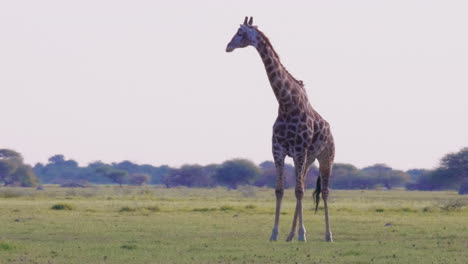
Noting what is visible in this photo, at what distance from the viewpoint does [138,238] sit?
20.4m

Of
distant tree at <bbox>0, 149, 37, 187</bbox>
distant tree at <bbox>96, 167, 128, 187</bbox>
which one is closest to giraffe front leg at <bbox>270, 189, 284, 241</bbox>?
distant tree at <bbox>0, 149, 37, 187</bbox>

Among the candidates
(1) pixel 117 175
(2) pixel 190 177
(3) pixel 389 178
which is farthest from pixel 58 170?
(3) pixel 389 178

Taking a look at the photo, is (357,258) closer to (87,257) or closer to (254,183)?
(87,257)

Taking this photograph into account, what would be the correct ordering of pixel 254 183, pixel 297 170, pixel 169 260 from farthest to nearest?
pixel 254 183, pixel 297 170, pixel 169 260

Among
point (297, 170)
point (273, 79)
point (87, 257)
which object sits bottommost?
point (87, 257)

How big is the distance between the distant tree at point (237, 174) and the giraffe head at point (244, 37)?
90.9m

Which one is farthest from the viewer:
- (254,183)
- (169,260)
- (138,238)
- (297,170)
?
(254,183)

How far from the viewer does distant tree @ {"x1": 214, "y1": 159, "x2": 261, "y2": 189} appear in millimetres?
110188

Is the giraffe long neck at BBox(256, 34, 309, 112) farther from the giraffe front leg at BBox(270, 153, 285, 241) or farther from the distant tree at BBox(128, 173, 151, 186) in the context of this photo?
the distant tree at BBox(128, 173, 151, 186)

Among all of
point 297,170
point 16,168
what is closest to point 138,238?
point 297,170

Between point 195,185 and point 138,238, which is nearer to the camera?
point 138,238

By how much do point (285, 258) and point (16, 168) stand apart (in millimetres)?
92461

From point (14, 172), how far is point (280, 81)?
88.9m

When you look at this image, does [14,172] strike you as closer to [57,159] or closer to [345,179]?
[345,179]
